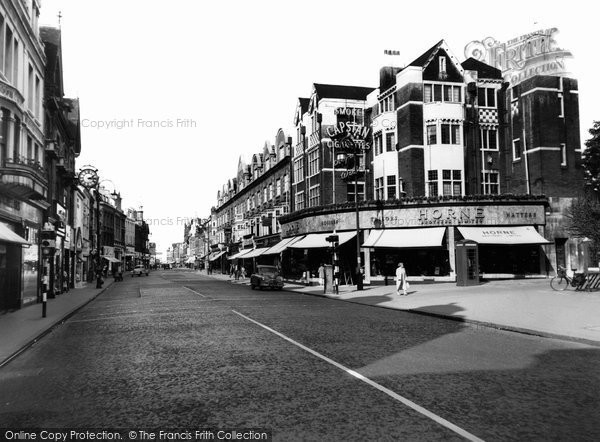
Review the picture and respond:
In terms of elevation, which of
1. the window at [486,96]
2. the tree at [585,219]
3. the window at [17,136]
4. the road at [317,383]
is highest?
the window at [486,96]

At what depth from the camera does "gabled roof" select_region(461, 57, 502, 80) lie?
1544 inches

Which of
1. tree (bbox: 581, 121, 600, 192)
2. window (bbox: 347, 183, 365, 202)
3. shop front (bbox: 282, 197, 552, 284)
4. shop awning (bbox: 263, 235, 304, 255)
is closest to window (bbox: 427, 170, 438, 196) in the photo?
shop front (bbox: 282, 197, 552, 284)

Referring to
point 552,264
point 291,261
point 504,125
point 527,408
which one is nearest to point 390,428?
point 527,408

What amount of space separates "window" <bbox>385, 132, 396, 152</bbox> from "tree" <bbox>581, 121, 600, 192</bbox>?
955 inches

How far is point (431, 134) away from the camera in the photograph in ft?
Result: 117

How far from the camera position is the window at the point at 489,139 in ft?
120

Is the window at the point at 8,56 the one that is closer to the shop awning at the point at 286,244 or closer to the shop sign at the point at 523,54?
the shop awning at the point at 286,244

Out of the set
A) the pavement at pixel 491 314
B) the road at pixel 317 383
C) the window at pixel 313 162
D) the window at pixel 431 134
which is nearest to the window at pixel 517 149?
the window at pixel 431 134

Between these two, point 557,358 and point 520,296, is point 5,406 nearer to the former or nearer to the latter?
point 557,358

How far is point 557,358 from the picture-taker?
914 centimetres

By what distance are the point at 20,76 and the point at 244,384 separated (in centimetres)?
1909

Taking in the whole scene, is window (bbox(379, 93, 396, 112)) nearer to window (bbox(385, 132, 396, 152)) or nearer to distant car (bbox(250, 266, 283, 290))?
window (bbox(385, 132, 396, 152))

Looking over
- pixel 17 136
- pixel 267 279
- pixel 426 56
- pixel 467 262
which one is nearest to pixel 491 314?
pixel 467 262

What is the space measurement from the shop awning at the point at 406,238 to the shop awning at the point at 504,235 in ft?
6.14
